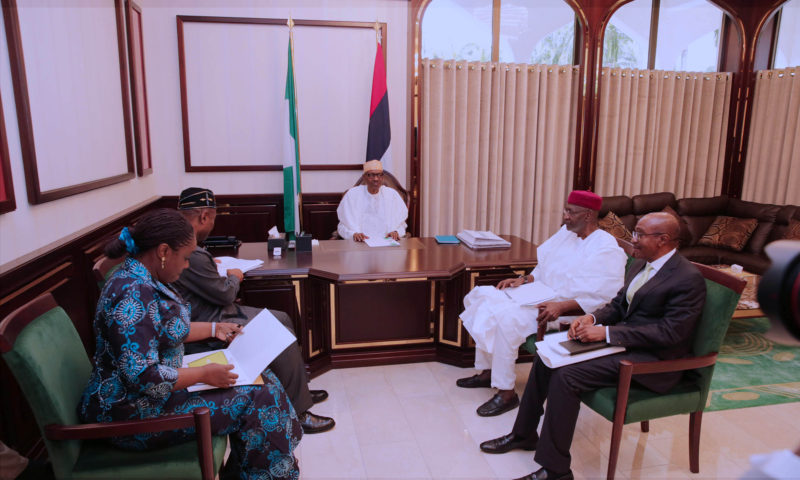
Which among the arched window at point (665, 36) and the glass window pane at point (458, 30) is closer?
the glass window pane at point (458, 30)

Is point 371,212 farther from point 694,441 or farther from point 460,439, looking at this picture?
point 694,441

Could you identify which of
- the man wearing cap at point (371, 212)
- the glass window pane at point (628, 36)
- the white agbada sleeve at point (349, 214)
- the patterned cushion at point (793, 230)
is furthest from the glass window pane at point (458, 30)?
the patterned cushion at point (793, 230)

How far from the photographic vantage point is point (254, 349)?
80.4 inches

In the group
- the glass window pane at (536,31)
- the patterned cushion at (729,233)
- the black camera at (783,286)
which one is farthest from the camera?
the glass window pane at (536,31)

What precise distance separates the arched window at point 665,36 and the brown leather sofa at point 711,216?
1486mm

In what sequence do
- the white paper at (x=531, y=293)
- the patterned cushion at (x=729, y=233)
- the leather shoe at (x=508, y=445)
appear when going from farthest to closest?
the patterned cushion at (x=729, y=233)
the white paper at (x=531, y=293)
the leather shoe at (x=508, y=445)

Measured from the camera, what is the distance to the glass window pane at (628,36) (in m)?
5.37

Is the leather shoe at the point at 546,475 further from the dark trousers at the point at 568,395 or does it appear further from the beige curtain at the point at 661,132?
the beige curtain at the point at 661,132

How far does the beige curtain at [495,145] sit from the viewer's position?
4961mm

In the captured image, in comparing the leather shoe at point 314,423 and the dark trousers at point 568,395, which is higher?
the dark trousers at point 568,395

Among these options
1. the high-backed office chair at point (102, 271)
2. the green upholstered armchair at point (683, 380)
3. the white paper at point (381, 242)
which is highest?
the high-backed office chair at point (102, 271)

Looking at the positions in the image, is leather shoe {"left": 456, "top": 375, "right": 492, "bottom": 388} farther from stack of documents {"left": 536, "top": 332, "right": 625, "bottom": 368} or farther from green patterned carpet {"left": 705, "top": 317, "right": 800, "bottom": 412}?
green patterned carpet {"left": 705, "top": 317, "right": 800, "bottom": 412}

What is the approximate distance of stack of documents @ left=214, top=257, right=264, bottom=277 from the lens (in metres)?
2.89

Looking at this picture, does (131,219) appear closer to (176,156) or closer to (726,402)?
(176,156)
